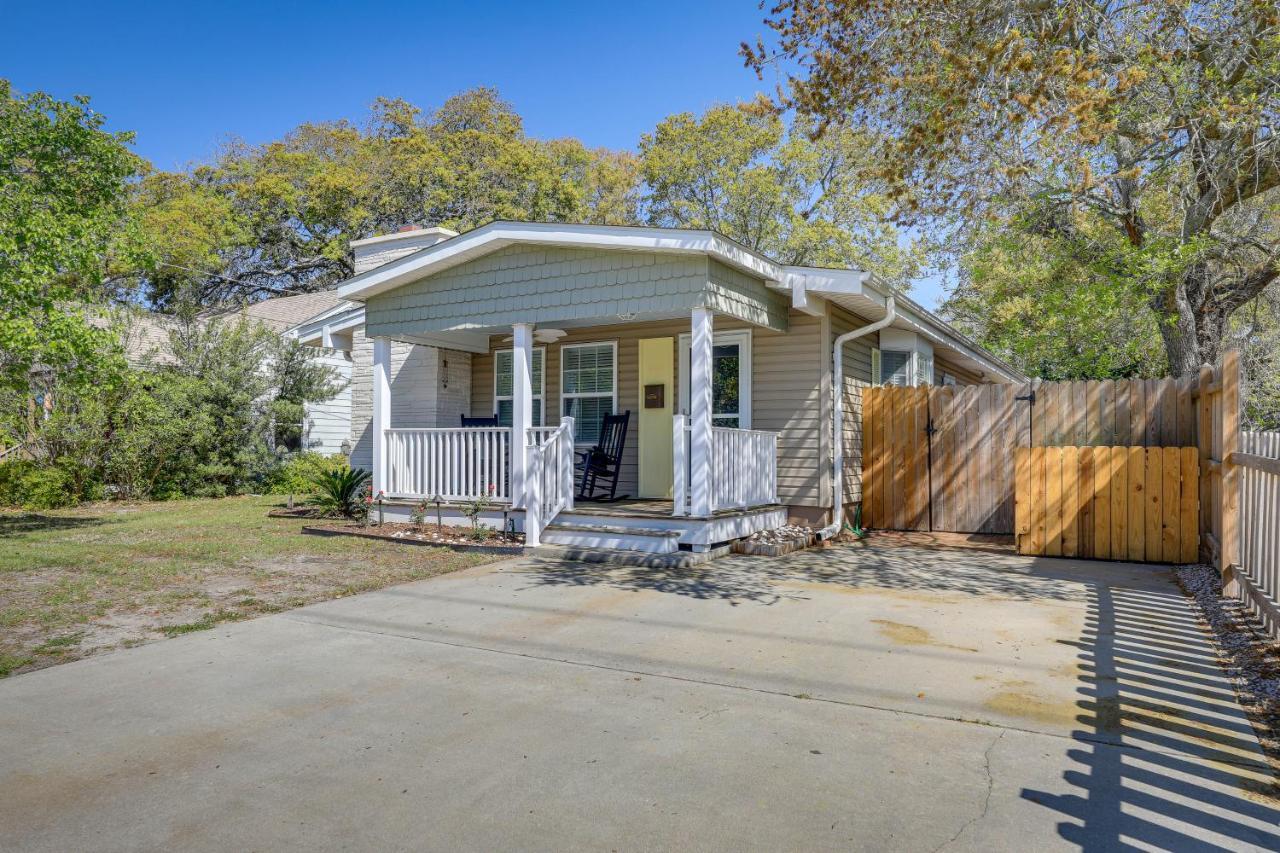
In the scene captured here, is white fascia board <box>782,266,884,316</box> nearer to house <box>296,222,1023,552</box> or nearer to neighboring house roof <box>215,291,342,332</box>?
house <box>296,222,1023,552</box>

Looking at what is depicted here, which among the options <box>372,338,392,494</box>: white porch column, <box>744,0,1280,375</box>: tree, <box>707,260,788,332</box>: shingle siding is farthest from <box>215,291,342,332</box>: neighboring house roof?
<box>744,0,1280,375</box>: tree

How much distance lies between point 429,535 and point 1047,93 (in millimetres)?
7680

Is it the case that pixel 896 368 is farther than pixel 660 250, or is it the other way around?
pixel 896 368

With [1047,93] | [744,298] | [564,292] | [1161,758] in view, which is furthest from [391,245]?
[1161,758]

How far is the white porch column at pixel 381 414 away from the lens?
9.84 meters

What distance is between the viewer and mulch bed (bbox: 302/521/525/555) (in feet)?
27.1

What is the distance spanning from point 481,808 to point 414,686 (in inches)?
57.7

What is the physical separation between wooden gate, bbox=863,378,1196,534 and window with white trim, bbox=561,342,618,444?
340 centimetres

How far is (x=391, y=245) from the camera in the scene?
12945 mm

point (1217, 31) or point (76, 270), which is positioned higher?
point (1217, 31)

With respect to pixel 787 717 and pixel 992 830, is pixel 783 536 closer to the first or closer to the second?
pixel 787 717

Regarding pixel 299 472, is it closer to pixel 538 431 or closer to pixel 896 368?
pixel 538 431

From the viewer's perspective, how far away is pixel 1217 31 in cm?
968

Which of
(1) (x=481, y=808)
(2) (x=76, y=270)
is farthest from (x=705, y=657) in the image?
(2) (x=76, y=270)
